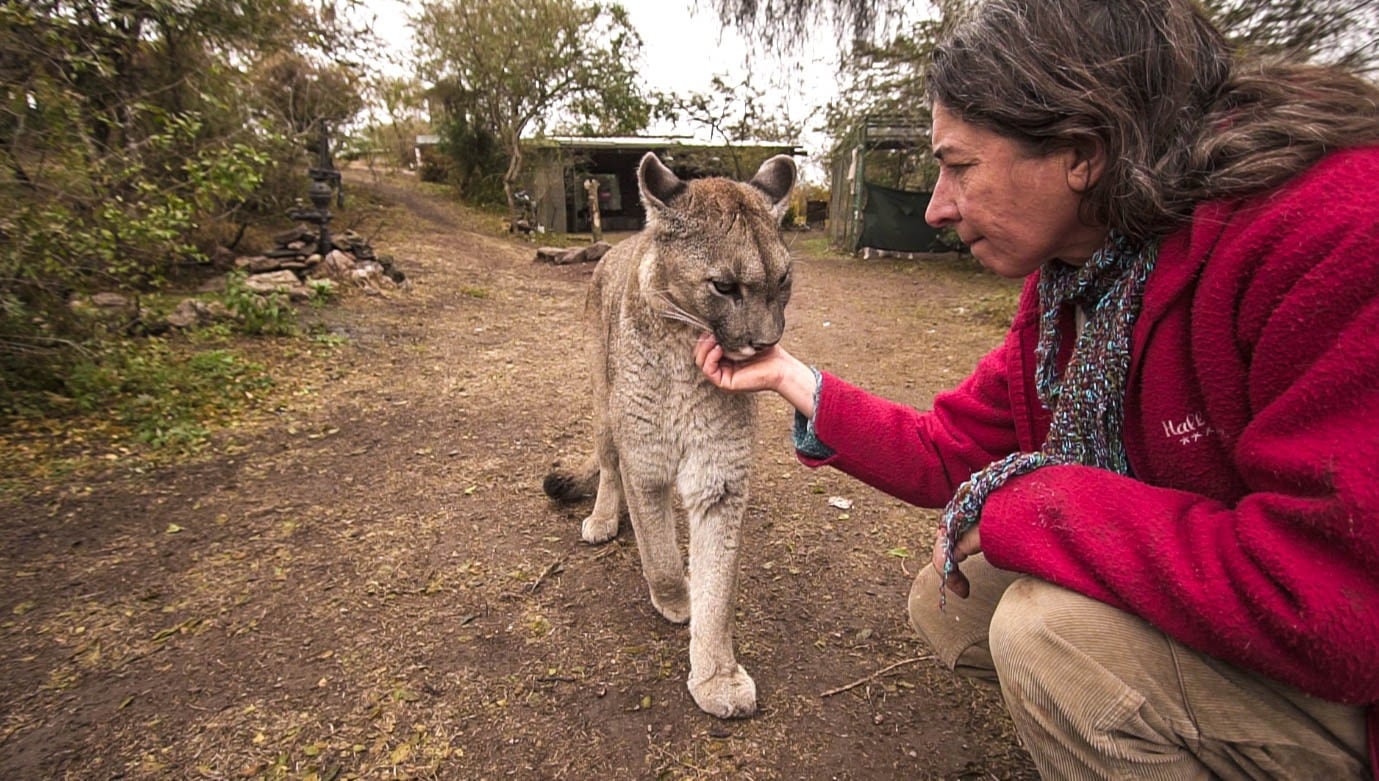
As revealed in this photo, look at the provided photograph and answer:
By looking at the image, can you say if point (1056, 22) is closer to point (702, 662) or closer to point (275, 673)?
point (702, 662)

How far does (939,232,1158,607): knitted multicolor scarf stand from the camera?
1662mm

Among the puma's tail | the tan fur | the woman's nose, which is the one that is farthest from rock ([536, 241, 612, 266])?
the woman's nose

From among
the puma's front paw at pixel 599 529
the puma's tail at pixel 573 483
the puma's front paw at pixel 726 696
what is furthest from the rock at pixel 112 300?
the puma's front paw at pixel 726 696

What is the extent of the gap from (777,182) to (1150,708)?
241 centimetres

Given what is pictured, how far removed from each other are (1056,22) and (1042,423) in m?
1.17

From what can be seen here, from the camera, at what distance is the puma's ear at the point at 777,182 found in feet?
10.2

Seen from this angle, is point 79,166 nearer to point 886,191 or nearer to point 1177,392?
point 1177,392

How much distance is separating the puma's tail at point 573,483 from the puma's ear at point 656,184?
1952mm

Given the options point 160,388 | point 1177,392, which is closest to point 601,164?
point 160,388

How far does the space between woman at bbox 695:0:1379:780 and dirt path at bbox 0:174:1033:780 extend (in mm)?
1114

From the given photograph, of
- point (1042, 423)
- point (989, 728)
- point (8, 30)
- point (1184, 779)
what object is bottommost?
Answer: point (989, 728)

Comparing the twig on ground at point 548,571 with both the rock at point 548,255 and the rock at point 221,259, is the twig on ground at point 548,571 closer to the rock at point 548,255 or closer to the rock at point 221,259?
the rock at point 221,259

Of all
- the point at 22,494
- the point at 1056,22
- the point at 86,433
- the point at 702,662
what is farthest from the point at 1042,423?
the point at 86,433

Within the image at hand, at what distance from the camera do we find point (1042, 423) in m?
2.15
